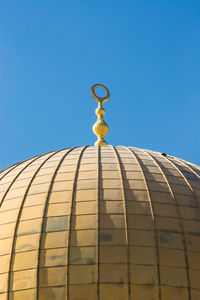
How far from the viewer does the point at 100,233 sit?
760 inches

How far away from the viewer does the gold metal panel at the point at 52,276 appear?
18297mm

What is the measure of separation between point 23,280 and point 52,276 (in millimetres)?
864

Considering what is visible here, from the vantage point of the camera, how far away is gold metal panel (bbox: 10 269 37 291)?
18.5 meters

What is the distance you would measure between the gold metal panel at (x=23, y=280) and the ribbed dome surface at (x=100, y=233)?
28mm

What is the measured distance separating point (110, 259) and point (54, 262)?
1628mm

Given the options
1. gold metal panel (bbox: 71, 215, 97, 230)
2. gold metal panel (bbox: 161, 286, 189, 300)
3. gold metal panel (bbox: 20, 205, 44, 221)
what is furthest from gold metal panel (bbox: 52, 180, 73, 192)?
gold metal panel (bbox: 161, 286, 189, 300)

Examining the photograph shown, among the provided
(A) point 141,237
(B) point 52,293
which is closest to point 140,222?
(A) point 141,237

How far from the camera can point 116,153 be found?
24.5m

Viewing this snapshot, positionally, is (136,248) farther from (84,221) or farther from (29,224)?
(29,224)

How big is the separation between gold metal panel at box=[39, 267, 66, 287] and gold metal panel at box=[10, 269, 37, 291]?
21cm

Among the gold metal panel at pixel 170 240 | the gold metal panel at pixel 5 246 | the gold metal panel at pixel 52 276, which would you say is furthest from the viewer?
the gold metal panel at pixel 5 246

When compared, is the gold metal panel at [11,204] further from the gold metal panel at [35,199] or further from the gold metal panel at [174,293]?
the gold metal panel at [174,293]

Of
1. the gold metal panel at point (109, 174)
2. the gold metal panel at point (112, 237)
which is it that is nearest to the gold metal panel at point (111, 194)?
the gold metal panel at point (109, 174)

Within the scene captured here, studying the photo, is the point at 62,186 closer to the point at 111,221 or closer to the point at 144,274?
the point at 111,221
